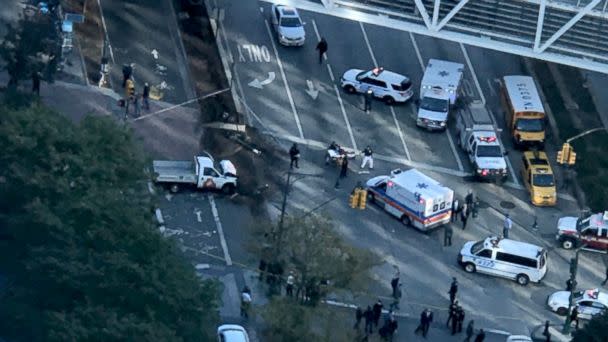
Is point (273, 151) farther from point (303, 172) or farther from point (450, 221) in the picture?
point (450, 221)

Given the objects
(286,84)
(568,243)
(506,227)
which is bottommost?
(568,243)

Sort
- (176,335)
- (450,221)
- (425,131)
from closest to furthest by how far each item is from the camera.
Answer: (176,335) < (450,221) < (425,131)

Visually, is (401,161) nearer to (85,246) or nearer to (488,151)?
(488,151)

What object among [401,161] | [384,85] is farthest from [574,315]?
[384,85]

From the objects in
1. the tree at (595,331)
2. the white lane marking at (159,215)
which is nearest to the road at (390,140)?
the white lane marking at (159,215)

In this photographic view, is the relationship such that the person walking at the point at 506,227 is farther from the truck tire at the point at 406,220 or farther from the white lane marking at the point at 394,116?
the white lane marking at the point at 394,116

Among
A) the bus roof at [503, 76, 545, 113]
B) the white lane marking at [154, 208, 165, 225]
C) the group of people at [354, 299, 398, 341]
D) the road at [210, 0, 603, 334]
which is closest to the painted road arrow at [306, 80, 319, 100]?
the road at [210, 0, 603, 334]

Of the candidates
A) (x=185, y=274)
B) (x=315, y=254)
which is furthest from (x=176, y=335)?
(x=315, y=254)
